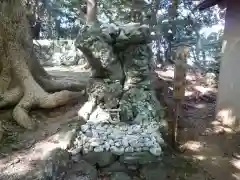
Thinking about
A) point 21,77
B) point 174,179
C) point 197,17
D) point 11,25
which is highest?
point 197,17

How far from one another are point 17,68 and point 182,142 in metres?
3.89

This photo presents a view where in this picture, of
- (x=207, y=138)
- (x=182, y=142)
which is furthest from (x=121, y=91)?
Result: (x=207, y=138)

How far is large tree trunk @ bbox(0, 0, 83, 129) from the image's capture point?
5094 mm

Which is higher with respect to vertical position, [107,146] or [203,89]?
[107,146]

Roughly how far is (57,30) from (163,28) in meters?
6.65

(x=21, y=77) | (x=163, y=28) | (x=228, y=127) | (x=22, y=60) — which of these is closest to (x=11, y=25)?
(x=22, y=60)

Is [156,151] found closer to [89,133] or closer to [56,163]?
[89,133]

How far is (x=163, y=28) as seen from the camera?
11812 mm

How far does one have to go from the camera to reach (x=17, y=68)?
17.1 ft

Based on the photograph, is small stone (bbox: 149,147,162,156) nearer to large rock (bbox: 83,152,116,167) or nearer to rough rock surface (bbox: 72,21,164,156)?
rough rock surface (bbox: 72,21,164,156)

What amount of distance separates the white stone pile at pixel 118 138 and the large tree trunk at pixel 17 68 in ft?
4.14

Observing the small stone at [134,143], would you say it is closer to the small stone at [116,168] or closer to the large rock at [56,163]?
the small stone at [116,168]

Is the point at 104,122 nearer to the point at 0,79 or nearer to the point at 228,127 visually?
the point at 0,79

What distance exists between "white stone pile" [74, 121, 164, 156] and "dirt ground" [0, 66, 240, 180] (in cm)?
40
